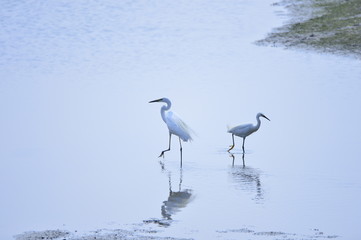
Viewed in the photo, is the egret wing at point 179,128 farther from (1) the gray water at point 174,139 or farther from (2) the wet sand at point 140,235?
(2) the wet sand at point 140,235

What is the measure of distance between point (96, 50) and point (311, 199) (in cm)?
1279

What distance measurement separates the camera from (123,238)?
8.11 metres

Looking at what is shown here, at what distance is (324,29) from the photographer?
2175 centimetres

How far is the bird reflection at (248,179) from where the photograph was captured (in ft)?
33.3

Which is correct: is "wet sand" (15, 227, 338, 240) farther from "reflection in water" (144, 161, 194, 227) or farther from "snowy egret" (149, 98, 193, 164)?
"snowy egret" (149, 98, 193, 164)

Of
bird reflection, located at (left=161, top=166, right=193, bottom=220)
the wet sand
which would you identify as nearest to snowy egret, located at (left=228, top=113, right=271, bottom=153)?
bird reflection, located at (left=161, top=166, right=193, bottom=220)

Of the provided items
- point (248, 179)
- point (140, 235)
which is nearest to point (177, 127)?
point (248, 179)

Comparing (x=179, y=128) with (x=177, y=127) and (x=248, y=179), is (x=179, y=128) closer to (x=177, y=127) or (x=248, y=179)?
(x=177, y=127)

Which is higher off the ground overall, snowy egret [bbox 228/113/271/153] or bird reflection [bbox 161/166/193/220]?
snowy egret [bbox 228/113/271/153]

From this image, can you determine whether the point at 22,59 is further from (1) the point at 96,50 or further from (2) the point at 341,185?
(2) the point at 341,185

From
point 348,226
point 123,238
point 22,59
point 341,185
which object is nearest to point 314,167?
point 341,185

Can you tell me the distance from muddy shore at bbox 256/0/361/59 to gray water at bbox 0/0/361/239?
59 cm

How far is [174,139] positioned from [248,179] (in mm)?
2942

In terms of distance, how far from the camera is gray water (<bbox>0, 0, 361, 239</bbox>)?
909cm
